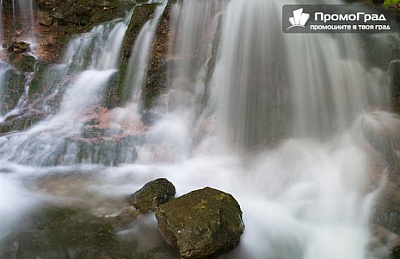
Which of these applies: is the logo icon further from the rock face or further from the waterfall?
the rock face

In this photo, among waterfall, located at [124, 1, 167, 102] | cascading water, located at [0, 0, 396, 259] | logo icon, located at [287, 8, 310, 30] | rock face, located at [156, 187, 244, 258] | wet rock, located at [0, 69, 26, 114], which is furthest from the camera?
wet rock, located at [0, 69, 26, 114]

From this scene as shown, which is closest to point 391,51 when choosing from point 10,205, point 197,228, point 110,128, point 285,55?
point 285,55

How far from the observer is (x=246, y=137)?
265 inches

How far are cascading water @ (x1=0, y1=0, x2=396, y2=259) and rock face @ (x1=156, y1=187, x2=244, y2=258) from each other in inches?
10.4

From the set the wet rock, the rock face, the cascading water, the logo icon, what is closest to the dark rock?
the cascading water

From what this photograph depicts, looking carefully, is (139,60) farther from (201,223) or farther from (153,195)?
(201,223)

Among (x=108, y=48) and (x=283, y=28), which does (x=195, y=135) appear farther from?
(x=108, y=48)

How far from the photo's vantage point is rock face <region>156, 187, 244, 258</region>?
3.95 metres

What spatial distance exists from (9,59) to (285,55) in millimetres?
8261

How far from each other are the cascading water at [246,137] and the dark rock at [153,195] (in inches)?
17.7

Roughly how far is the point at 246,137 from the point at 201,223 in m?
3.01

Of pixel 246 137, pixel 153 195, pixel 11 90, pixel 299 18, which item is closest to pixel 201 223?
pixel 153 195

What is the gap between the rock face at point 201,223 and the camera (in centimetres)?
395

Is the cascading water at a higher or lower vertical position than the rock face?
higher
